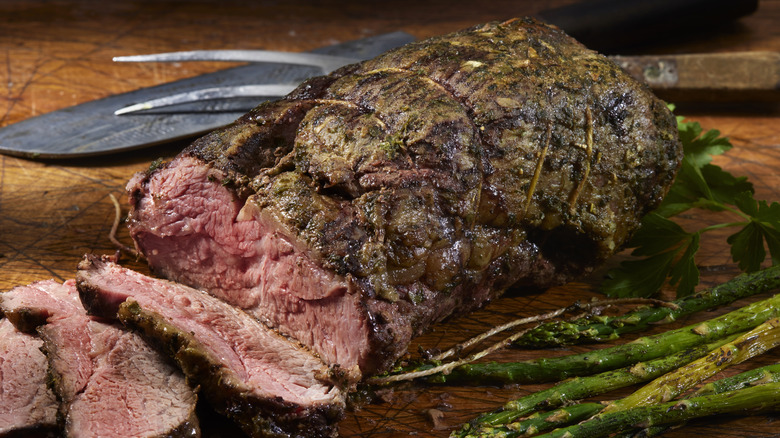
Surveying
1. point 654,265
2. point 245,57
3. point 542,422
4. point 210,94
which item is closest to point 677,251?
point 654,265

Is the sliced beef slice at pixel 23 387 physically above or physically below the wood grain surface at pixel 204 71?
below

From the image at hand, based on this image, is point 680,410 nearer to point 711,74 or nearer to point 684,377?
point 684,377

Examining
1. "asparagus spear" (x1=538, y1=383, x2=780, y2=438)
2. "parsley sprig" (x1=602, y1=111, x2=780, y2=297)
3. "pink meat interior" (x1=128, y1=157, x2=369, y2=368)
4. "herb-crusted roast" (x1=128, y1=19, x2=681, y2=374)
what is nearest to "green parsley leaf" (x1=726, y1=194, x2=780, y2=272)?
"parsley sprig" (x1=602, y1=111, x2=780, y2=297)

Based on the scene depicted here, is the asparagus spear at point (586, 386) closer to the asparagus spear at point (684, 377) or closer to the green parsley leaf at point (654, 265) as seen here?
the asparagus spear at point (684, 377)

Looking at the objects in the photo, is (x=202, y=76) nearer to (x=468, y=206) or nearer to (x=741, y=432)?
(x=468, y=206)

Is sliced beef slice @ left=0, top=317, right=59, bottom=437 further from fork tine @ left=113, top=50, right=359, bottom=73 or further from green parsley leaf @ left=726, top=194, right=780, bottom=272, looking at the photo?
green parsley leaf @ left=726, top=194, right=780, bottom=272

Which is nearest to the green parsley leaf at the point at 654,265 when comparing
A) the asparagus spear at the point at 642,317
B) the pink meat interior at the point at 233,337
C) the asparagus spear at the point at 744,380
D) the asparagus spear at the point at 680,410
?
the asparagus spear at the point at 642,317
